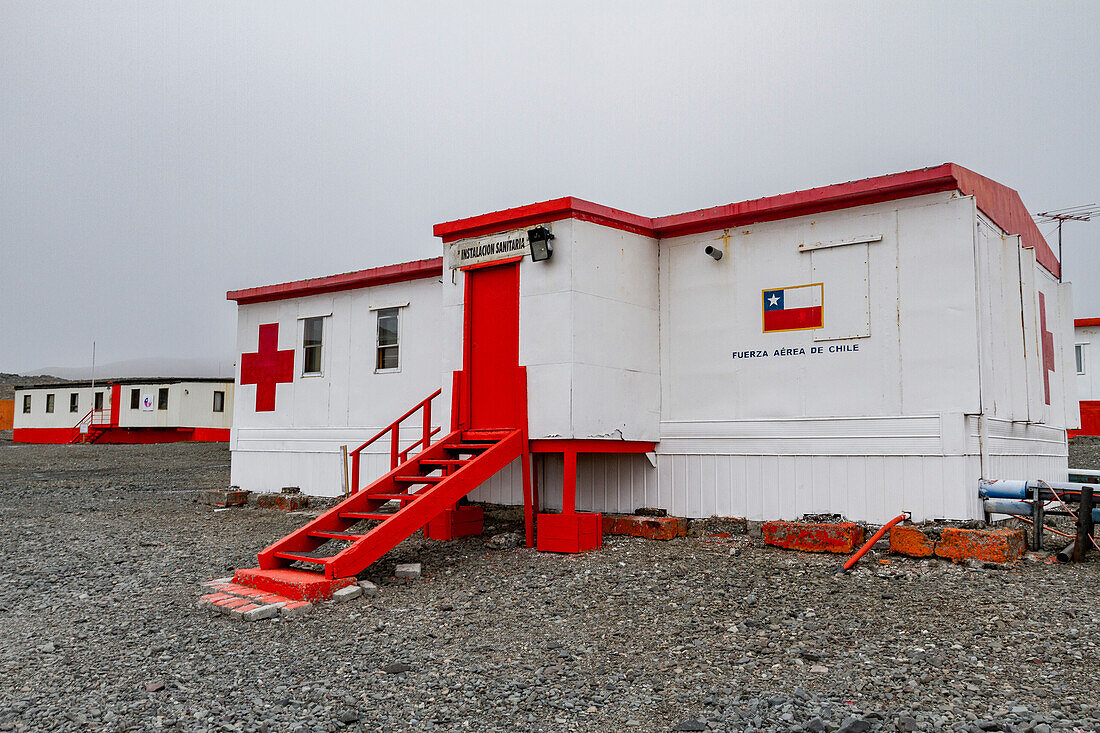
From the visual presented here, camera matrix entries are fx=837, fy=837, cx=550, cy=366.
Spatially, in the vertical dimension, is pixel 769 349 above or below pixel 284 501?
above

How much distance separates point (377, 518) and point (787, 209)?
5.63 meters

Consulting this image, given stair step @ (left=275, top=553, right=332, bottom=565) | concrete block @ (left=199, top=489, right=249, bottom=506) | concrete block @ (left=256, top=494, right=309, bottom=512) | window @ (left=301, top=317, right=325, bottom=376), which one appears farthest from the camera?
window @ (left=301, top=317, right=325, bottom=376)

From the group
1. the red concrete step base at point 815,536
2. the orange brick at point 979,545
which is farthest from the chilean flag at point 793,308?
the orange brick at point 979,545

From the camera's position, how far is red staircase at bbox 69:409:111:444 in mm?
40000

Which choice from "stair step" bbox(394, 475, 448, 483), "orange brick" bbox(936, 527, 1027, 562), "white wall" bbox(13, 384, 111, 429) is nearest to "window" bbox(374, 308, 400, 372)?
"stair step" bbox(394, 475, 448, 483)

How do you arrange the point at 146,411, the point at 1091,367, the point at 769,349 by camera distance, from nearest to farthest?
the point at 769,349 → the point at 1091,367 → the point at 146,411

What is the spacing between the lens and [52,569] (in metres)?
8.68

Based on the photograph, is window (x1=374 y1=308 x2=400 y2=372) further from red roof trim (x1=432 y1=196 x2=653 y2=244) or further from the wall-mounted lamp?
the wall-mounted lamp

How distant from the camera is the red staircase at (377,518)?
7500 millimetres

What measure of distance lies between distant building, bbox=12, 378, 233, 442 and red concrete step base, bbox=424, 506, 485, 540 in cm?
3166

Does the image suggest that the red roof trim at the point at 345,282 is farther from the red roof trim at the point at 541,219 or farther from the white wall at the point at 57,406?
the white wall at the point at 57,406

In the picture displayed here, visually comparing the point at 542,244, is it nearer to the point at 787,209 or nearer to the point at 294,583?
the point at 787,209

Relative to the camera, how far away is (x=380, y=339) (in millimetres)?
13469

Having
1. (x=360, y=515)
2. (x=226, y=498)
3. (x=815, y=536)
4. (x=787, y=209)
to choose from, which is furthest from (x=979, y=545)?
(x=226, y=498)
